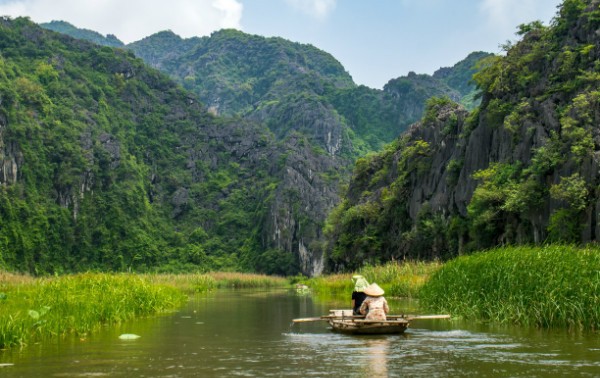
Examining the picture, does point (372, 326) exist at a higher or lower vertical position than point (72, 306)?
lower

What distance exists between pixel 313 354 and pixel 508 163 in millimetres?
30382

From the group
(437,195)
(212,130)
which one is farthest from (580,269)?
(212,130)

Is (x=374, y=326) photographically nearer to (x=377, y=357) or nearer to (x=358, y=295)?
(x=358, y=295)

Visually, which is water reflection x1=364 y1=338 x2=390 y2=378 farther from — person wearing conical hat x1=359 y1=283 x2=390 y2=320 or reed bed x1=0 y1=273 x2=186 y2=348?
reed bed x1=0 y1=273 x2=186 y2=348

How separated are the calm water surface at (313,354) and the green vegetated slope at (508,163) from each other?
720 inches

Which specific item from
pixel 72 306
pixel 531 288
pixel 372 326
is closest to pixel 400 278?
pixel 531 288

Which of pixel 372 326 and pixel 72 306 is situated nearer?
pixel 372 326

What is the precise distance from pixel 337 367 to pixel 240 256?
108242mm

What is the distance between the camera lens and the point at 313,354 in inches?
492

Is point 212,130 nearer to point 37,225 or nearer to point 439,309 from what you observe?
point 37,225

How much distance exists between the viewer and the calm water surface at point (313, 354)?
10477mm

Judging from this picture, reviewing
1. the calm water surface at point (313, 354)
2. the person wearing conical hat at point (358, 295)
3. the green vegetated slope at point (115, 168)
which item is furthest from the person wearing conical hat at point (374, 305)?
the green vegetated slope at point (115, 168)

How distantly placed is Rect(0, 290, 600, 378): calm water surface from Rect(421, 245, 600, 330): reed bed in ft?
2.45

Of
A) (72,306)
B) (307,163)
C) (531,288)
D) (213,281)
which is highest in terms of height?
(307,163)
